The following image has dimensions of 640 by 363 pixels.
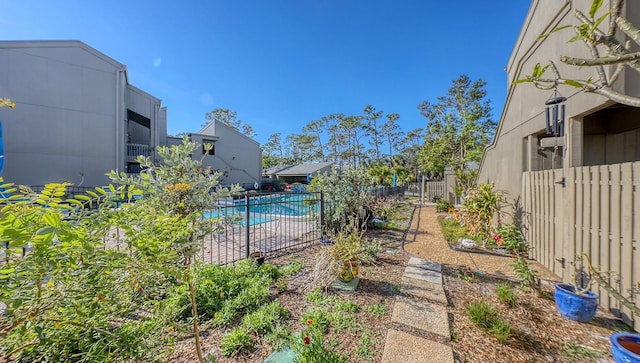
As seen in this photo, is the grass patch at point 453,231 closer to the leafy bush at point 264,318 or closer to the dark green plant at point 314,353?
the leafy bush at point 264,318

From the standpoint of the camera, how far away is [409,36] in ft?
51.0

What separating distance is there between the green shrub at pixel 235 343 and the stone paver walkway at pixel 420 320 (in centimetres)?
137

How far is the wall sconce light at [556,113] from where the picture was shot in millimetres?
4082

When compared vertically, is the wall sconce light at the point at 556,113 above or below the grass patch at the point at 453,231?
above

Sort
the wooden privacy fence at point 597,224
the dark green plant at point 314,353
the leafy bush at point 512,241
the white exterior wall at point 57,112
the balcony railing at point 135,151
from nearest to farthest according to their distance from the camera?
the dark green plant at point 314,353 < the wooden privacy fence at point 597,224 < the leafy bush at point 512,241 < the white exterior wall at point 57,112 < the balcony railing at point 135,151

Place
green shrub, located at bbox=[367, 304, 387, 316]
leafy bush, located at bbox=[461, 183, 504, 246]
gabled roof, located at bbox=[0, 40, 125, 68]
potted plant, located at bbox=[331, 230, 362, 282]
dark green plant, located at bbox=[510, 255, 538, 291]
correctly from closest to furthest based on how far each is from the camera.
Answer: green shrub, located at bbox=[367, 304, 387, 316] < dark green plant, located at bbox=[510, 255, 538, 291] < potted plant, located at bbox=[331, 230, 362, 282] < leafy bush, located at bbox=[461, 183, 504, 246] < gabled roof, located at bbox=[0, 40, 125, 68]

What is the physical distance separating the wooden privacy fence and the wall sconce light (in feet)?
2.75

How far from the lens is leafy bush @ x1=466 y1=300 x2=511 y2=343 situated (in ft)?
8.13

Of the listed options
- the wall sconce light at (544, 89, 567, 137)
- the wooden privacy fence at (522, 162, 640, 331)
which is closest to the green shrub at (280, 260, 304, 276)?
the wooden privacy fence at (522, 162, 640, 331)

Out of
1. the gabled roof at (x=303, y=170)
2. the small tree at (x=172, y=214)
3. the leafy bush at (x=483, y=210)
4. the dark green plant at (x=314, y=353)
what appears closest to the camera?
the small tree at (x=172, y=214)

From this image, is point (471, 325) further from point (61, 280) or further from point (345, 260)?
point (61, 280)

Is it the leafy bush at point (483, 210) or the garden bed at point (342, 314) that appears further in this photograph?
the leafy bush at point (483, 210)

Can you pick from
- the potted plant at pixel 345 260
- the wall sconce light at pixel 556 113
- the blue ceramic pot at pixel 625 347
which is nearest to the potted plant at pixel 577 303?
the blue ceramic pot at pixel 625 347

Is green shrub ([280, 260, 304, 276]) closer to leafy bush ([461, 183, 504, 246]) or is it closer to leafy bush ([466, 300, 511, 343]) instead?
leafy bush ([466, 300, 511, 343])
